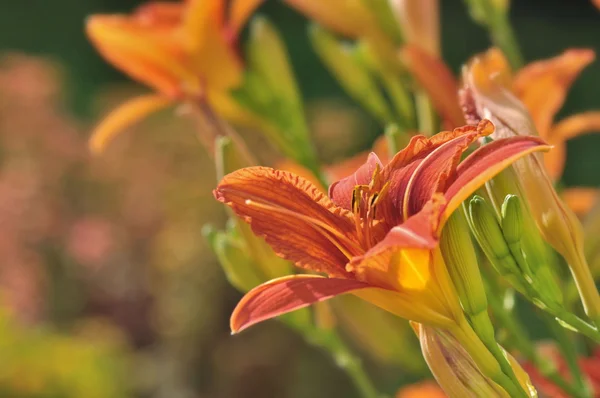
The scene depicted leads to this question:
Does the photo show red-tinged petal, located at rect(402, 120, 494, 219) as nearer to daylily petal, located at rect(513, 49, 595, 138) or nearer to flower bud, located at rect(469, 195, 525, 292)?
flower bud, located at rect(469, 195, 525, 292)

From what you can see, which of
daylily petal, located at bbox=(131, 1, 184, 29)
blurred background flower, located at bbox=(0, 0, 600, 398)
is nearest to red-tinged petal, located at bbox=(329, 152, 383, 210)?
daylily petal, located at bbox=(131, 1, 184, 29)

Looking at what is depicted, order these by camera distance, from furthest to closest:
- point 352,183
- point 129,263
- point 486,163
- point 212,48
Result: point 129,263 < point 212,48 < point 352,183 < point 486,163

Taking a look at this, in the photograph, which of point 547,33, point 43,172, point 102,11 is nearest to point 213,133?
point 43,172

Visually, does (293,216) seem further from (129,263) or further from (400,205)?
(129,263)

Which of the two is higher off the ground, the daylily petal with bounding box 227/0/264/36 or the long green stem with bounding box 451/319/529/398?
the daylily petal with bounding box 227/0/264/36

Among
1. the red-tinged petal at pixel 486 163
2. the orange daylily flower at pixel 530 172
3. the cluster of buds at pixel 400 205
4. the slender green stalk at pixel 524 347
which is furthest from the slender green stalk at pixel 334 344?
the red-tinged petal at pixel 486 163

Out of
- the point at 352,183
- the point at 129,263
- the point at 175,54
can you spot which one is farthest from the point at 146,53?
the point at 129,263

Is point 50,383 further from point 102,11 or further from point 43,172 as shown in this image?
point 102,11
